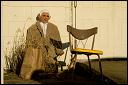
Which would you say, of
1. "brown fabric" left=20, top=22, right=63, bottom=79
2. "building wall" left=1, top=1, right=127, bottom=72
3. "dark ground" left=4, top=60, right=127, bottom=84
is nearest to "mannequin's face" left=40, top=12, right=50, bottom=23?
"brown fabric" left=20, top=22, right=63, bottom=79

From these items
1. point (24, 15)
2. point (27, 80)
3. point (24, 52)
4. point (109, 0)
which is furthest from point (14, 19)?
point (109, 0)

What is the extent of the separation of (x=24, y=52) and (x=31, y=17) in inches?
33.0

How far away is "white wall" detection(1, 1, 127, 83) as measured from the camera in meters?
8.86

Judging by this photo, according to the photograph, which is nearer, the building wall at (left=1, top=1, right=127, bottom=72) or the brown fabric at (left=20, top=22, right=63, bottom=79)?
the brown fabric at (left=20, top=22, right=63, bottom=79)

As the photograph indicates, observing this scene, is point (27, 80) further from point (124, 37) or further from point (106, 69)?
point (124, 37)

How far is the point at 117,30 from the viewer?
372 inches

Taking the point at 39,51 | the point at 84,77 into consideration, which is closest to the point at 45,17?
the point at 39,51

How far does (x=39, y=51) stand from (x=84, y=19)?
1.66 meters

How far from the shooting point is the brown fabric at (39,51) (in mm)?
8047

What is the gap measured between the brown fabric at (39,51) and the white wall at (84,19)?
40 cm

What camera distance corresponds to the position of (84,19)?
9234 mm

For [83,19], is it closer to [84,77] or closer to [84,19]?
[84,19]

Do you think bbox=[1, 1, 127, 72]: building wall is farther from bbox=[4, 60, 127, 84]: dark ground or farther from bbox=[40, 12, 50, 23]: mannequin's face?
bbox=[4, 60, 127, 84]: dark ground

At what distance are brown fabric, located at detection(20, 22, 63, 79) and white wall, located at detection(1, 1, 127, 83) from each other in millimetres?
395
